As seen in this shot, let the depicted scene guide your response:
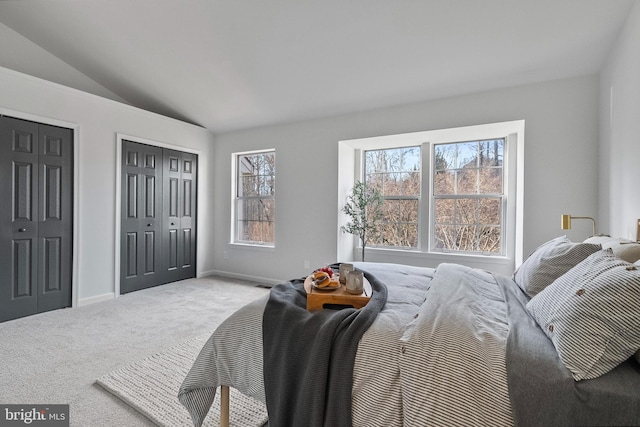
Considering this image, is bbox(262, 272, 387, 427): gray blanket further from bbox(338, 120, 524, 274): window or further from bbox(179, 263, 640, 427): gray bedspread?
bbox(338, 120, 524, 274): window

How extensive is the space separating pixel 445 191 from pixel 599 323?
3.08 meters

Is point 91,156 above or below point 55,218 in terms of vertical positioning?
above

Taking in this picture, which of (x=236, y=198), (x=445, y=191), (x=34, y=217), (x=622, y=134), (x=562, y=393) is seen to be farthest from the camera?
(x=236, y=198)

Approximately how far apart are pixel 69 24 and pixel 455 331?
4.56 m

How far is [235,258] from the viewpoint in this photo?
5.03m

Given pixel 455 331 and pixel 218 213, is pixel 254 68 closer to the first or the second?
pixel 218 213

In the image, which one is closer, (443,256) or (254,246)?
(443,256)

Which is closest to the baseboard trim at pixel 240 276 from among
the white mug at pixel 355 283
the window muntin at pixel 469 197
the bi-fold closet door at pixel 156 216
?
the bi-fold closet door at pixel 156 216

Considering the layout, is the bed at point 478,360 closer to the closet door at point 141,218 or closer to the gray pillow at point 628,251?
the gray pillow at point 628,251

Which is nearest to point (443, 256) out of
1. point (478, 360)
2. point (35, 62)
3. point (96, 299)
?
point (478, 360)

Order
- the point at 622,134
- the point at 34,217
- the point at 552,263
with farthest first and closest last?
the point at 34,217, the point at 622,134, the point at 552,263

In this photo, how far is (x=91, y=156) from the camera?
3.67m

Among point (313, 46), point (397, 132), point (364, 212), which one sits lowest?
point (364, 212)

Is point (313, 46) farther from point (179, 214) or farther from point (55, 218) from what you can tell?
point (55, 218)
